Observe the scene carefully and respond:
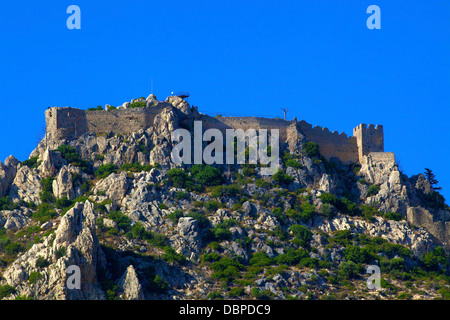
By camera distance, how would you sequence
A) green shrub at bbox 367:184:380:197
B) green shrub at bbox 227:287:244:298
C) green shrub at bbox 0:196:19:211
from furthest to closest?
green shrub at bbox 367:184:380:197
green shrub at bbox 0:196:19:211
green shrub at bbox 227:287:244:298

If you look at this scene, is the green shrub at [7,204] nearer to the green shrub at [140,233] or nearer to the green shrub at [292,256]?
the green shrub at [140,233]

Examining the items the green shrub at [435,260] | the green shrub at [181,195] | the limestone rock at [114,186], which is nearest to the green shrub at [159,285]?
the limestone rock at [114,186]

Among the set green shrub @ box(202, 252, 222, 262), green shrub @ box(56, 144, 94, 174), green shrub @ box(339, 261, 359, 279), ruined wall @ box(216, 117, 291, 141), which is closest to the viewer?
green shrub @ box(202, 252, 222, 262)

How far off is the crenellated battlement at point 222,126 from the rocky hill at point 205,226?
1.05 metres

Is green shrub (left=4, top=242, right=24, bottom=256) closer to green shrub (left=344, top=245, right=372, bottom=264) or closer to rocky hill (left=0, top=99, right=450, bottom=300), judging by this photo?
rocky hill (left=0, top=99, right=450, bottom=300)

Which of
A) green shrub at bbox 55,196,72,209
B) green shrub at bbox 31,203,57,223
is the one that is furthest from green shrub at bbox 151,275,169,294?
green shrub at bbox 55,196,72,209

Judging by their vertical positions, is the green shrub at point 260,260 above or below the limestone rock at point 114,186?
below

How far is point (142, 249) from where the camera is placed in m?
86.1

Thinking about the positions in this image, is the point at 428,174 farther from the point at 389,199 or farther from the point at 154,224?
the point at 154,224

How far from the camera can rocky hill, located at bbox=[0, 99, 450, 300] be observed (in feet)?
268

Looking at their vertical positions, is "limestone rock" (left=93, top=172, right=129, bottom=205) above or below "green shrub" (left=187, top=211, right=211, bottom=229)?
above

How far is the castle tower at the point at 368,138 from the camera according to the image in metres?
106

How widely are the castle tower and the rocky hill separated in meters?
2.01

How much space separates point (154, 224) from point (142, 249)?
3581 mm
